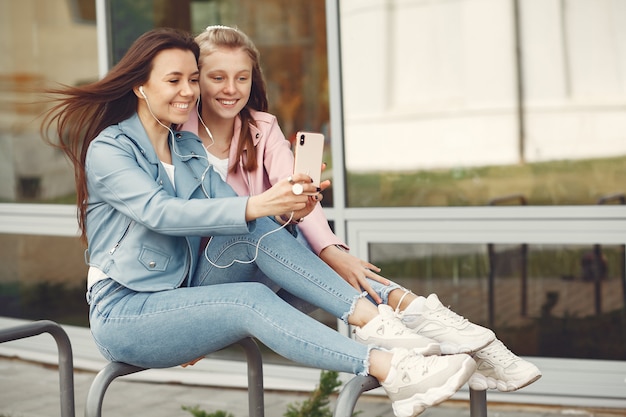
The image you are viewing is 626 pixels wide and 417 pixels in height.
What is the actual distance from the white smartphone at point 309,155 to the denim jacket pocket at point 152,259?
47cm

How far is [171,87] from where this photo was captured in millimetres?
2607

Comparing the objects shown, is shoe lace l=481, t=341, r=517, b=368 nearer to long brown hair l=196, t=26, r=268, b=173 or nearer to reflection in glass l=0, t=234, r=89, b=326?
long brown hair l=196, t=26, r=268, b=173

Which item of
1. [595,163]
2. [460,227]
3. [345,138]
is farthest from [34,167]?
[595,163]

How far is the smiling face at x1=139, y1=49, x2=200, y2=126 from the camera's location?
2607mm

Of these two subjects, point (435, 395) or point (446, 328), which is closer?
point (435, 395)

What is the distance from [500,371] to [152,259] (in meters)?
0.97

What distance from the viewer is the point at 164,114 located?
2.64 meters

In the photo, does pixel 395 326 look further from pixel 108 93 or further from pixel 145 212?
pixel 108 93

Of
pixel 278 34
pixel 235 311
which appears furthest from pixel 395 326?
pixel 278 34

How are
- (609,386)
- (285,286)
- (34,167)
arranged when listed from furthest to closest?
(34,167), (609,386), (285,286)

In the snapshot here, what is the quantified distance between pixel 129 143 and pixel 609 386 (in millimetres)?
2623

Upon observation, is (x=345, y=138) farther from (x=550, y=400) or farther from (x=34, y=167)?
(x=34, y=167)

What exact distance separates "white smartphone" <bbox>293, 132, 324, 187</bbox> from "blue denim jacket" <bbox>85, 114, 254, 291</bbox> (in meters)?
0.17

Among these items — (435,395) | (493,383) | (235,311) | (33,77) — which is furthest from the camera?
(33,77)
